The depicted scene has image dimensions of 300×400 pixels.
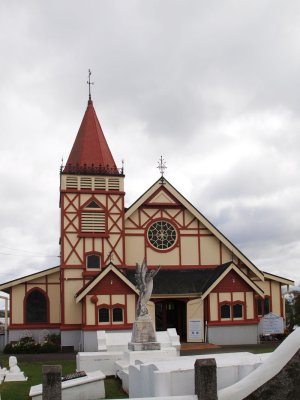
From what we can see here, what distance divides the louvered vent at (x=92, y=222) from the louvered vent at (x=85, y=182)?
1.77 m

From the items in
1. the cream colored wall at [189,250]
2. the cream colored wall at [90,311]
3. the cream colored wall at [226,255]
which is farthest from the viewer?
the cream colored wall at [226,255]

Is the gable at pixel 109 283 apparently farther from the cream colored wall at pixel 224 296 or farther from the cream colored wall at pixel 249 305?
the cream colored wall at pixel 249 305

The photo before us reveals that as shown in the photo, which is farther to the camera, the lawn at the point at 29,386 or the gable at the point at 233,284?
the gable at the point at 233,284

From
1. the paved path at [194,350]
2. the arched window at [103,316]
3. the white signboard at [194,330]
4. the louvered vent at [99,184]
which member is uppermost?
the louvered vent at [99,184]

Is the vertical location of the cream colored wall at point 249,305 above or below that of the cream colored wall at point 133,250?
below

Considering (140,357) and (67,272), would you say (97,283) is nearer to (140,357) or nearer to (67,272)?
(67,272)

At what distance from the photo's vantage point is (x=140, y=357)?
1786cm

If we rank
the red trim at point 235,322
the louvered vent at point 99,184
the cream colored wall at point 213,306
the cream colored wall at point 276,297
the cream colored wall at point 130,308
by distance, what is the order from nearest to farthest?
1. the cream colored wall at point 130,308
2. the red trim at point 235,322
3. the cream colored wall at point 213,306
4. the louvered vent at point 99,184
5. the cream colored wall at point 276,297

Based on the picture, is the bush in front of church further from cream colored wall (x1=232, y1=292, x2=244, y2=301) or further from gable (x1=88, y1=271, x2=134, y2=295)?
cream colored wall (x1=232, y1=292, x2=244, y2=301)

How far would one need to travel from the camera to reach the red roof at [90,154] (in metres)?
→ 36.5

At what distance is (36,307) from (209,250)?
12.0 meters

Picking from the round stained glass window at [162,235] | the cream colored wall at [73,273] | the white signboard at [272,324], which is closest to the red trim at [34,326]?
the cream colored wall at [73,273]

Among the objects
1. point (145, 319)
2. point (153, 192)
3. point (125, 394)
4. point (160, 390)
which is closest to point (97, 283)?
point (153, 192)

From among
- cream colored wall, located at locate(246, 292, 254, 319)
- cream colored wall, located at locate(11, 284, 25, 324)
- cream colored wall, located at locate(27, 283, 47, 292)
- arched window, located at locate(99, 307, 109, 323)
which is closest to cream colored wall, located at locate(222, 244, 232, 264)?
cream colored wall, located at locate(246, 292, 254, 319)
